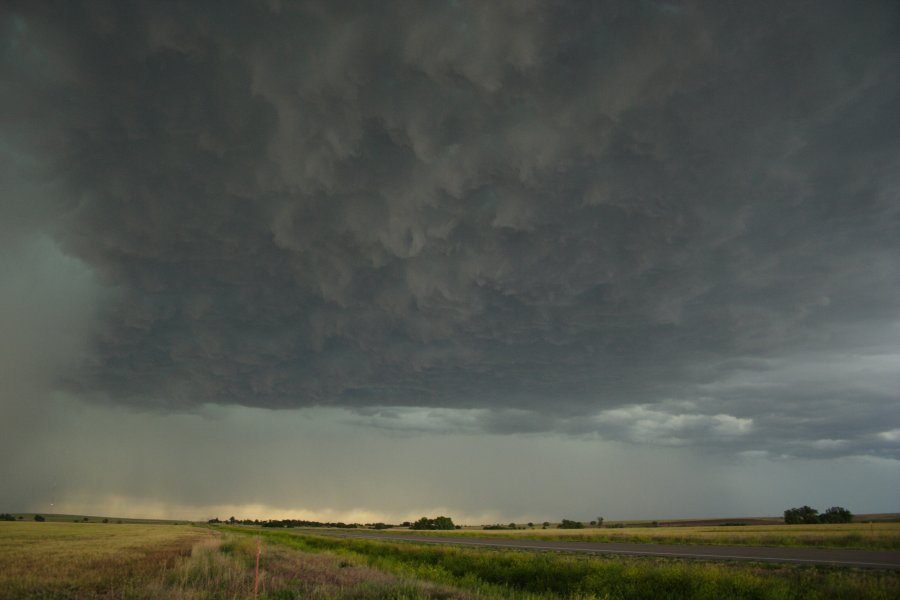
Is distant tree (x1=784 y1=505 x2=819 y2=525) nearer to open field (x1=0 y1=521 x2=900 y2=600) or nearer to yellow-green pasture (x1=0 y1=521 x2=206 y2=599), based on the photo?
open field (x1=0 y1=521 x2=900 y2=600)

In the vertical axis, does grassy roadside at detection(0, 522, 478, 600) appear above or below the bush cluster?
above

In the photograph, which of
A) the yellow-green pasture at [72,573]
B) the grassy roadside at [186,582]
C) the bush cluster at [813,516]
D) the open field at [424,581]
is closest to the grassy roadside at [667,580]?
the open field at [424,581]

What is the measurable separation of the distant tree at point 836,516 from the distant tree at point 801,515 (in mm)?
1545

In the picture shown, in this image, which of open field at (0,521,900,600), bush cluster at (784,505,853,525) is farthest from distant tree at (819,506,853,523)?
open field at (0,521,900,600)

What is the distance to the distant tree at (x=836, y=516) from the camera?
8938cm

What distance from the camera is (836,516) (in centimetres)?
9025

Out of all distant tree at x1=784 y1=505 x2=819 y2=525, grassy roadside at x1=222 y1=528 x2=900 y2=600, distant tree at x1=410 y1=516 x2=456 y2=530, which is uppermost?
grassy roadside at x1=222 y1=528 x2=900 y2=600

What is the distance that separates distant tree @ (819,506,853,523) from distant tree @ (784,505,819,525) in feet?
5.07

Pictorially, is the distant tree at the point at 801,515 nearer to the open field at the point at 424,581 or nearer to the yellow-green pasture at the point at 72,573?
the open field at the point at 424,581

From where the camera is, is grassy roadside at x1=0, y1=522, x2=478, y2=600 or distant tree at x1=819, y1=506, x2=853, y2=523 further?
distant tree at x1=819, y1=506, x2=853, y2=523

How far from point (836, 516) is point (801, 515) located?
5479 millimetres

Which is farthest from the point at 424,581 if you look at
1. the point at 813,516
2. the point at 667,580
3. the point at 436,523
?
the point at 436,523

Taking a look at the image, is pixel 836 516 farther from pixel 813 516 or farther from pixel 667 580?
pixel 667 580

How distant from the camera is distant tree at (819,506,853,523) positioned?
293ft
